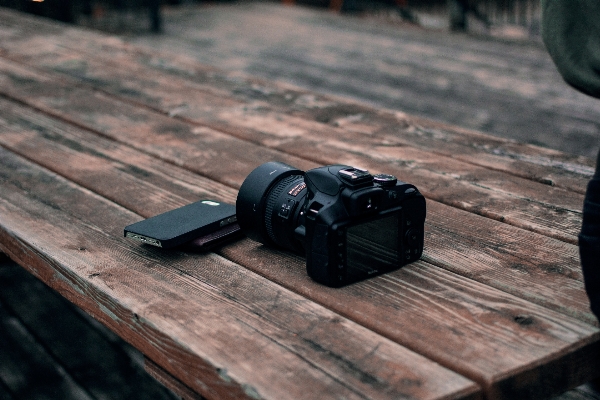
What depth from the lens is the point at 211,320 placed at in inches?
37.3

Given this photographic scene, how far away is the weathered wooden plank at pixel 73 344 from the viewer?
1820 mm

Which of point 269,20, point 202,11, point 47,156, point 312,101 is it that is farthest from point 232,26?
point 47,156

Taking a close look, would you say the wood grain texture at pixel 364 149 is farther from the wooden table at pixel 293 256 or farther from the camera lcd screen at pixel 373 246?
the camera lcd screen at pixel 373 246

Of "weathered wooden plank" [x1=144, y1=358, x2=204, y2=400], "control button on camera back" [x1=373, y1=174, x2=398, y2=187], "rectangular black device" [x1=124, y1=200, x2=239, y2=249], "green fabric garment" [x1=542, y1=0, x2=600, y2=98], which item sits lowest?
"weathered wooden plank" [x1=144, y1=358, x2=204, y2=400]

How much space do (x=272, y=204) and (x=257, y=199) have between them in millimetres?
27

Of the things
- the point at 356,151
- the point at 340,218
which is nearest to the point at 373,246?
the point at 340,218

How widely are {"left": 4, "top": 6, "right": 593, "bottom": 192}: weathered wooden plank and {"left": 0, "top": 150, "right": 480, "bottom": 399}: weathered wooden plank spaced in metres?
0.74

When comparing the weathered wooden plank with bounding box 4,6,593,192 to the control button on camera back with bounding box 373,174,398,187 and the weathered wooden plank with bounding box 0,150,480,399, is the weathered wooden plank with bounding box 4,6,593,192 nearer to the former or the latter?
the control button on camera back with bounding box 373,174,398,187

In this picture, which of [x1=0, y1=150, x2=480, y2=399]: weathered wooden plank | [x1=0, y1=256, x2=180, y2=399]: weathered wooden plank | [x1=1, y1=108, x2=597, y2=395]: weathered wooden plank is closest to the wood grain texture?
[x1=1, y1=108, x2=597, y2=395]: weathered wooden plank

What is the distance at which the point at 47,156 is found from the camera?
1657 mm

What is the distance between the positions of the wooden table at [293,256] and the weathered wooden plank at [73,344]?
0.33 metres

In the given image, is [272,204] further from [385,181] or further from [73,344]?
[73,344]

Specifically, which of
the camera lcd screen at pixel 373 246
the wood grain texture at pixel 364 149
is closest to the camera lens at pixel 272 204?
the camera lcd screen at pixel 373 246

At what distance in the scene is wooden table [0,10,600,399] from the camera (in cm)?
85
